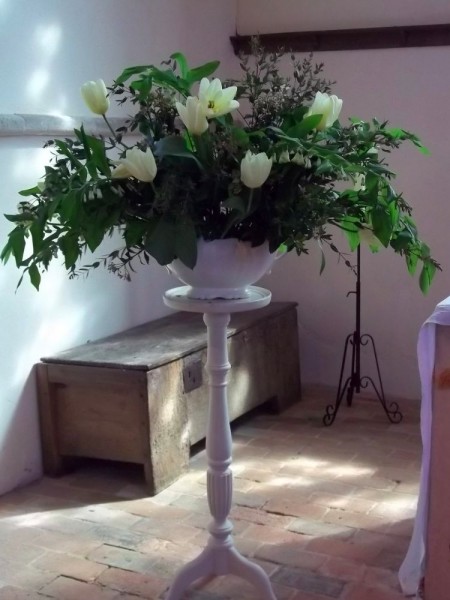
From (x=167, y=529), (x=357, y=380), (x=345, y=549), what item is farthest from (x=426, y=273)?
(x=357, y=380)

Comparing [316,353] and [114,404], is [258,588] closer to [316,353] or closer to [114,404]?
[114,404]

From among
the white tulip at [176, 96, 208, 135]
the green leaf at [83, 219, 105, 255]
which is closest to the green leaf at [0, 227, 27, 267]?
the green leaf at [83, 219, 105, 255]

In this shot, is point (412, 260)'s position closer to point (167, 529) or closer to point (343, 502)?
point (343, 502)

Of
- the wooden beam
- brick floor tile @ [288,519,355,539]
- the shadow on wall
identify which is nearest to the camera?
brick floor tile @ [288,519,355,539]

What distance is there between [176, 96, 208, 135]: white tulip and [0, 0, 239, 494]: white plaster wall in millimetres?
1355

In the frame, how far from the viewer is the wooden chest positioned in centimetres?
311

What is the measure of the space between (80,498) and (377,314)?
6.04 ft

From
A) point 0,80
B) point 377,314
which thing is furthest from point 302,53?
point 0,80

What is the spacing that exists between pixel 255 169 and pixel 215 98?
0.66 ft

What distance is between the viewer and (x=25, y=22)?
312cm

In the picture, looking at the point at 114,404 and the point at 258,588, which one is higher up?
the point at 114,404

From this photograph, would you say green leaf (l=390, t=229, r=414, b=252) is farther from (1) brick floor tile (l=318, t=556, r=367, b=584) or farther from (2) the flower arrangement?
(1) brick floor tile (l=318, t=556, r=367, b=584)

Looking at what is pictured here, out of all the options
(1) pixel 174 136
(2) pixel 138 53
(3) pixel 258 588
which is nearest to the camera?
(1) pixel 174 136

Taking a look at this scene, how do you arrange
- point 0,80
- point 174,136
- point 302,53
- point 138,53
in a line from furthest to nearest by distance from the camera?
point 302,53 → point 138,53 → point 0,80 → point 174,136
